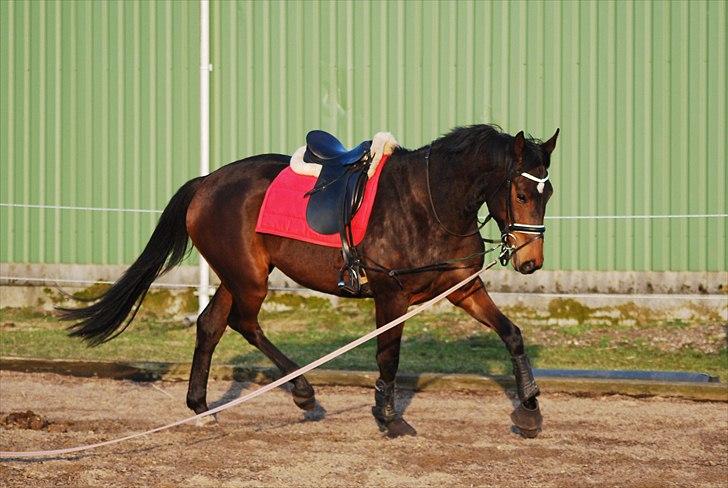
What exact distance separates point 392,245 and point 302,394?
1.32 m

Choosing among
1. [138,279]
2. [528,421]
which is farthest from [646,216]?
[138,279]

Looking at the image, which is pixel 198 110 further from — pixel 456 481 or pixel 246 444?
pixel 456 481

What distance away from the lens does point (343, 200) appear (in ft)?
25.4

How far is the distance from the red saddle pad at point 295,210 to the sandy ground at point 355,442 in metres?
1.30

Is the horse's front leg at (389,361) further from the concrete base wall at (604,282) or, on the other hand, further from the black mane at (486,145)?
the concrete base wall at (604,282)

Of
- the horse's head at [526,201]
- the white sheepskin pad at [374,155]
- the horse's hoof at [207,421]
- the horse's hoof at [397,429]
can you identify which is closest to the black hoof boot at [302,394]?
the horse's hoof at [207,421]

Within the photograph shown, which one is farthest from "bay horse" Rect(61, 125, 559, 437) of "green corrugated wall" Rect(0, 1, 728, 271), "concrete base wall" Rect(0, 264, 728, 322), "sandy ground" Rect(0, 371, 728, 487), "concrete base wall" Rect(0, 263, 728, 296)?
"green corrugated wall" Rect(0, 1, 728, 271)

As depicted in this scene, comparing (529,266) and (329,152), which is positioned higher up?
(329,152)

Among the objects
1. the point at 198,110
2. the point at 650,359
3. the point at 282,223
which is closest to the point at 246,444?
the point at 282,223

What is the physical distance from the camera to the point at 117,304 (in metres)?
8.67

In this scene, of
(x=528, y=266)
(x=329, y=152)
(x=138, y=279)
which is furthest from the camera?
(x=138, y=279)

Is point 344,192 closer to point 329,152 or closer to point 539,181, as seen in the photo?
point 329,152

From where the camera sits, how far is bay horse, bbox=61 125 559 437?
23.6 feet

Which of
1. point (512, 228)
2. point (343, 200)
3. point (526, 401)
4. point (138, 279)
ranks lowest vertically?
point (526, 401)
